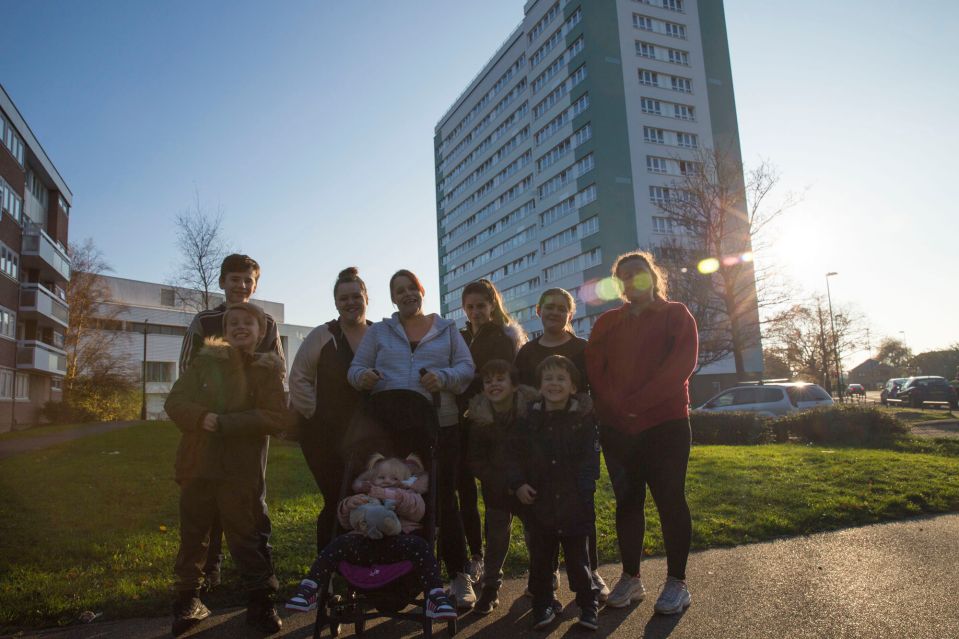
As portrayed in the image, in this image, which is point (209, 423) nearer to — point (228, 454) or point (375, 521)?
point (228, 454)

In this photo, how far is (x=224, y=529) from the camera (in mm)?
3875

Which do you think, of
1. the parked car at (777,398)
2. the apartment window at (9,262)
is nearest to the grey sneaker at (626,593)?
the parked car at (777,398)

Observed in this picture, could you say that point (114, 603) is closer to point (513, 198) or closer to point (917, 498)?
point (917, 498)

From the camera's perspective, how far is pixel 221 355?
3.97m

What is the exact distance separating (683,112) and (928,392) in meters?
34.1

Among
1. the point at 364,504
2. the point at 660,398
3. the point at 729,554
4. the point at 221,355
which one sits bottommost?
the point at 729,554

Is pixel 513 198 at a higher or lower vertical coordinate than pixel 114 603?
higher

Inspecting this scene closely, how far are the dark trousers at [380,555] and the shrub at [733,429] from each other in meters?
12.2

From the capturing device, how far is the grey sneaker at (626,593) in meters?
3.91

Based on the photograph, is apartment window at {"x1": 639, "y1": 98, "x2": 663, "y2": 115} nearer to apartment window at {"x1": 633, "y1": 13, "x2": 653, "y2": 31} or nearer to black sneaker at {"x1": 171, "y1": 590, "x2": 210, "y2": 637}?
apartment window at {"x1": 633, "y1": 13, "x2": 653, "y2": 31}

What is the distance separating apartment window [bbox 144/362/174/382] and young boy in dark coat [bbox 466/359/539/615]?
60613 millimetres

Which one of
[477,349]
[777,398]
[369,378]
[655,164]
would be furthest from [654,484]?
[655,164]

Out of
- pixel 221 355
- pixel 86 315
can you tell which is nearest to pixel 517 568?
pixel 221 355

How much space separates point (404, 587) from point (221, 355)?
6.10 ft
